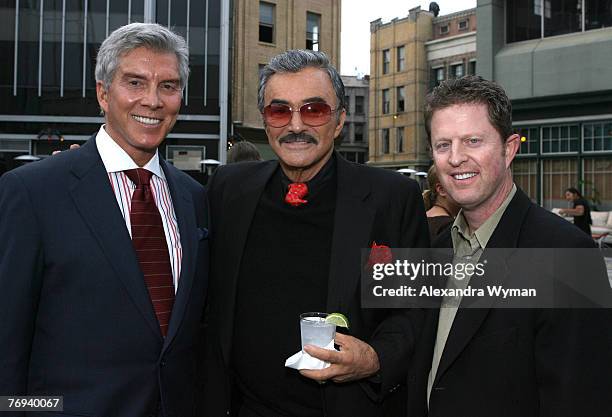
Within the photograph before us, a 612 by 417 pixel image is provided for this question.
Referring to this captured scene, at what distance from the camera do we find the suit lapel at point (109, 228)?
2500mm

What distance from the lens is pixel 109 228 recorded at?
2.54 m

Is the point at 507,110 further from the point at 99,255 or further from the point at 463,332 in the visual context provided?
the point at 99,255

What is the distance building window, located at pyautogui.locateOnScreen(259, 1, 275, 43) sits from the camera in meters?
30.4

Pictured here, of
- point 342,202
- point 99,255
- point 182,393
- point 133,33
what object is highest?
point 133,33

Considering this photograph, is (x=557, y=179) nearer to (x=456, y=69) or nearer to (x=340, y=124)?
(x=456, y=69)

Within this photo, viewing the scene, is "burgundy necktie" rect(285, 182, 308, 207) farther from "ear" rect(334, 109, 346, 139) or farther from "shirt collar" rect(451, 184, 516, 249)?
"shirt collar" rect(451, 184, 516, 249)

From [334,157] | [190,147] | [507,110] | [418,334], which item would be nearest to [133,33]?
[334,157]

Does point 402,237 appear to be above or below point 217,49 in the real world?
below

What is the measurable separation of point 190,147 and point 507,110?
2449 cm

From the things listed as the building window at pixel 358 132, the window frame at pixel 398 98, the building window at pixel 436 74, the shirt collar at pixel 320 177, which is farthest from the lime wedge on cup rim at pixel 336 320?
the building window at pixel 358 132

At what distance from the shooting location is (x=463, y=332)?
239cm

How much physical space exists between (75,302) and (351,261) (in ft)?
4.25

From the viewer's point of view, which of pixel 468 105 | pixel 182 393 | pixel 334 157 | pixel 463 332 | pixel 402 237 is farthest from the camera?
pixel 334 157

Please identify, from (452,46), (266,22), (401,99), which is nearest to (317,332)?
(266,22)
